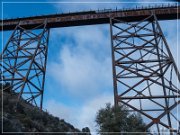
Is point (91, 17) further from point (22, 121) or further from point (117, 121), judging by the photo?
point (22, 121)

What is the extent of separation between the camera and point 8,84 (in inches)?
495

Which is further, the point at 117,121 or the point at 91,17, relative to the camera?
the point at 91,17

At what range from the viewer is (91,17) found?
13328mm

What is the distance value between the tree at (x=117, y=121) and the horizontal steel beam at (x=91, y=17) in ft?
20.1

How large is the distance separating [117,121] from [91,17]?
6894mm

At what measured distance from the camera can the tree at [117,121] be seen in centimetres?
776

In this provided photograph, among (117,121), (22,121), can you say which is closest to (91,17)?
(117,121)

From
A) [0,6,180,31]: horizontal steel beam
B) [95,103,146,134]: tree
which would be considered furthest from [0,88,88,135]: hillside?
[0,6,180,31]: horizontal steel beam

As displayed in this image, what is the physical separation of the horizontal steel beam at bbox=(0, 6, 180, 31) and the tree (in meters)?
6.14

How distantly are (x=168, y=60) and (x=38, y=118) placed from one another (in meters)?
5.76

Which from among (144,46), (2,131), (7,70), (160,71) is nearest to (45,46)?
(7,70)

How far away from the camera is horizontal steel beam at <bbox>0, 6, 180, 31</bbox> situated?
1288cm

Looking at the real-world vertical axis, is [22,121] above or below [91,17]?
below

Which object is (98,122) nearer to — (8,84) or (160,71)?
(160,71)
